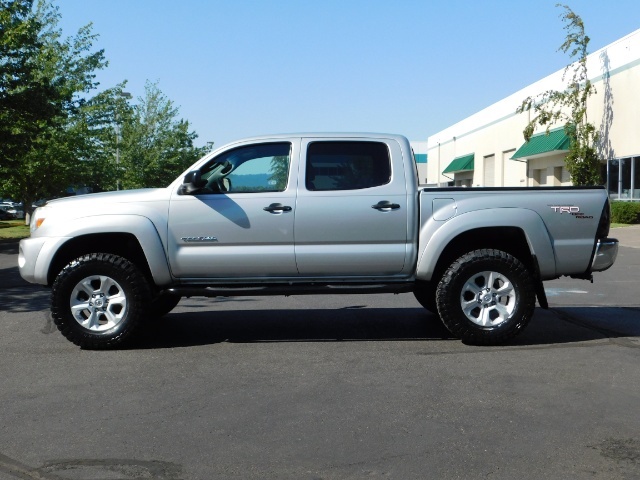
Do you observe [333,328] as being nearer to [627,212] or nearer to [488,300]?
[488,300]

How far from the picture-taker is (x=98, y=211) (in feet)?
25.6

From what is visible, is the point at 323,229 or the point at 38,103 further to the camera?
the point at 38,103

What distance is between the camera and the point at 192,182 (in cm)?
773

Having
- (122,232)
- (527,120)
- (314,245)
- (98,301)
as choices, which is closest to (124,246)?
(122,232)

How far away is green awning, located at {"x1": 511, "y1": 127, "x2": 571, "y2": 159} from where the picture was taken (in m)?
36.4

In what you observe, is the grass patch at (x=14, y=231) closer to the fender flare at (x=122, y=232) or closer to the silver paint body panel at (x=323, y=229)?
the fender flare at (x=122, y=232)

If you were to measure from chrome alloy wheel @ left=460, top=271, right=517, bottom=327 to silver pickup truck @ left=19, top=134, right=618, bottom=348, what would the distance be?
0.01 meters

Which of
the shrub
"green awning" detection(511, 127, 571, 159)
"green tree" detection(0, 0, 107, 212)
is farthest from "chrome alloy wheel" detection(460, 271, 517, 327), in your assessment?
"green awning" detection(511, 127, 571, 159)

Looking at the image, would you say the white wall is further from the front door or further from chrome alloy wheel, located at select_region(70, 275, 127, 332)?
chrome alloy wheel, located at select_region(70, 275, 127, 332)

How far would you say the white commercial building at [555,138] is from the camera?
31.2 meters

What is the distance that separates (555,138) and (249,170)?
32198mm

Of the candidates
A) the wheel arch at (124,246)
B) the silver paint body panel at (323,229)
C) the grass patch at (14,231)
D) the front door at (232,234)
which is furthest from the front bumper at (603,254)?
the grass patch at (14,231)

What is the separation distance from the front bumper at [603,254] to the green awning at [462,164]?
161 feet

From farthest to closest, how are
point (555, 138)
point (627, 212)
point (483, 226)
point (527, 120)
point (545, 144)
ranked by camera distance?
point (527, 120) → point (545, 144) → point (555, 138) → point (627, 212) → point (483, 226)
